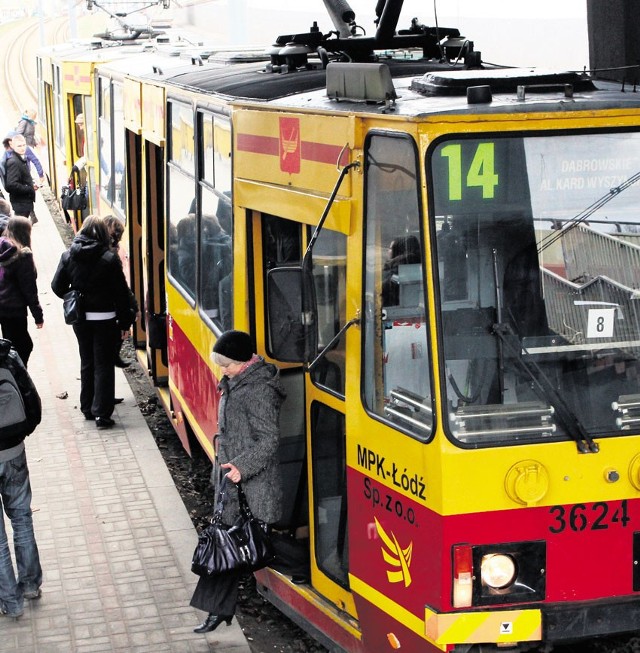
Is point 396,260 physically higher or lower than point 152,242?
higher

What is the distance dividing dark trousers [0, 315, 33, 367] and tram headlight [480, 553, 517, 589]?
6.40m

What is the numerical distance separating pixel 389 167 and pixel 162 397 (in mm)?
5973

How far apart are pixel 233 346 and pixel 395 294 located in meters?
Answer: 1.34

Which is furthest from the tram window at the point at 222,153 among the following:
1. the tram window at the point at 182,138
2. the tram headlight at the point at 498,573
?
the tram headlight at the point at 498,573

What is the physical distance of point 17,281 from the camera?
9820mm

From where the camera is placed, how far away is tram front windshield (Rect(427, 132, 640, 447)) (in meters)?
4.30

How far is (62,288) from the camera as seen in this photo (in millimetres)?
9734

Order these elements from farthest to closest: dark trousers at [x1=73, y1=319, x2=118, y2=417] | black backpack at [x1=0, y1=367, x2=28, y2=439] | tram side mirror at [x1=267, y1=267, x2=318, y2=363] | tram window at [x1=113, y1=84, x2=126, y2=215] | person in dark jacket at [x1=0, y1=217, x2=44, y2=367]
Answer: tram window at [x1=113, y1=84, x2=126, y2=215], dark trousers at [x1=73, y1=319, x2=118, y2=417], person in dark jacket at [x1=0, y1=217, x2=44, y2=367], black backpack at [x1=0, y1=367, x2=28, y2=439], tram side mirror at [x1=267, y1=267, x2=318, y2=363]

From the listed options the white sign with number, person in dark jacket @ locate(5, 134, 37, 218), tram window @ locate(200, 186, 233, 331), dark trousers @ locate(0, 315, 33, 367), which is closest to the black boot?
tram window @ locate(200, 186, 233, 331)

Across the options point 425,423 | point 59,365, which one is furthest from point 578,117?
point 59,365

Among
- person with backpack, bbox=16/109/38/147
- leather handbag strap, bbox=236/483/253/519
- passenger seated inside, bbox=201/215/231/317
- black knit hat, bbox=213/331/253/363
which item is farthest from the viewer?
person with backpack, bbox=16/109/38/147

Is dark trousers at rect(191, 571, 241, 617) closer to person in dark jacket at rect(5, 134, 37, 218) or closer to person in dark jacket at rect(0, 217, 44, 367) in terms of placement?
person in dark jacket at rect(0, 217, 44, 367)

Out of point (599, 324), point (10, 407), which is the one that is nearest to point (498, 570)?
point (599, 324)

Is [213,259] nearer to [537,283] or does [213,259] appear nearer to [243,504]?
[243,504]
